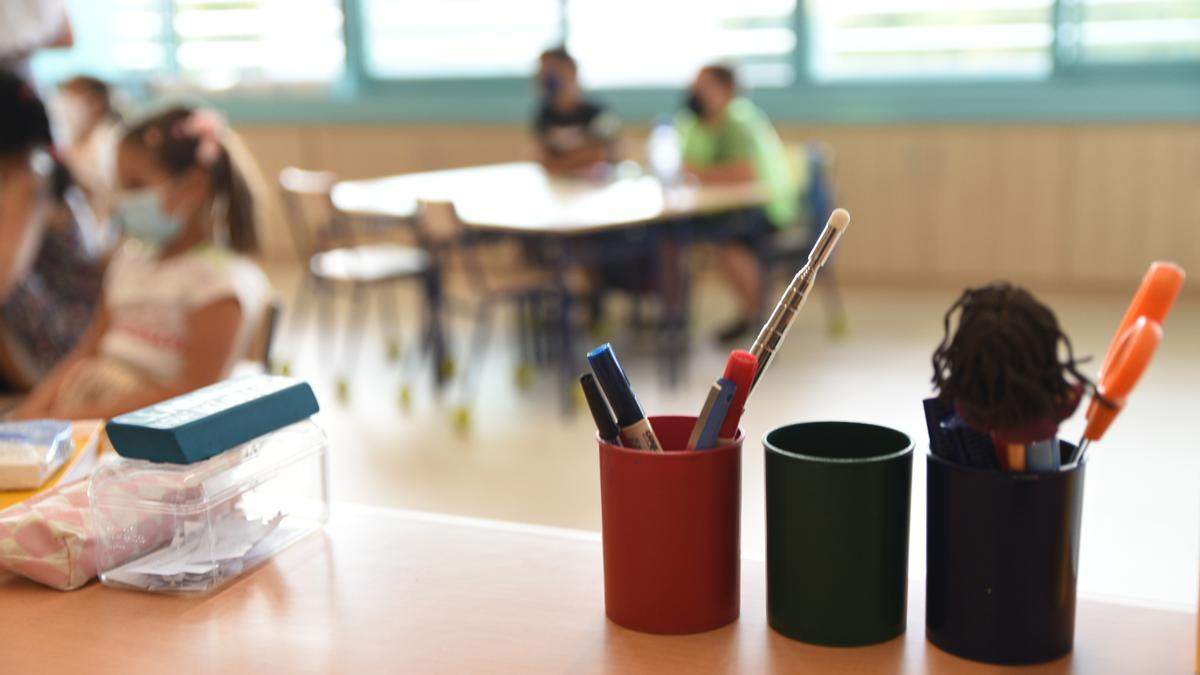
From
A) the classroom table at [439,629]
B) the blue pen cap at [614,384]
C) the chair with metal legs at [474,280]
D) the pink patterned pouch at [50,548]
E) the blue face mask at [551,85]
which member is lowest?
the chair with metal legs at [474,280]

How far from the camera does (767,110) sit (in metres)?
6.66

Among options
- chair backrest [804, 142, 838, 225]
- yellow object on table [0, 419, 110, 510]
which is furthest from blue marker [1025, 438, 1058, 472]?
→ chair backrest [804, 142, 838, 225]

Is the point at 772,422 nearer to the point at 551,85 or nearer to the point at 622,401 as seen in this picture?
the point at 551,85

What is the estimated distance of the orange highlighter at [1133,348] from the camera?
2.58ft

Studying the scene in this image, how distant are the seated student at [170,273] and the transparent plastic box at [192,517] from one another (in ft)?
3.46

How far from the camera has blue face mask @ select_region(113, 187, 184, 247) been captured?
2.23 metres

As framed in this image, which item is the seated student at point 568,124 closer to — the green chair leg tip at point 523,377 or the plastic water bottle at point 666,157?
the plastic water bottle at point 666,157

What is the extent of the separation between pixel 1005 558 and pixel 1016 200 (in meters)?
5.57

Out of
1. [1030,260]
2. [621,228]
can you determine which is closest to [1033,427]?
[621,228]

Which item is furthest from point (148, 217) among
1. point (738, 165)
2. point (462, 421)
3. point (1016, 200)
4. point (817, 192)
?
point (1016, 200)

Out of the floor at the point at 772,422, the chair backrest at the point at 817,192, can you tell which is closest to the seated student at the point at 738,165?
the chair backrest at the point at 817,192

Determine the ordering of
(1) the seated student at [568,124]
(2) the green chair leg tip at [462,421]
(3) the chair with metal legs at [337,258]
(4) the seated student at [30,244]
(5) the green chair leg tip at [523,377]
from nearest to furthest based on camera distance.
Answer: (4) the seated student at [30,244], (2) the green chair leg tip at [462,421], (5) the green chair leg tip at [523,377], (3) the chair with metal legs at [337,258], (1) the seated student at [568,124]

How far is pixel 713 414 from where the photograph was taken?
92 cm

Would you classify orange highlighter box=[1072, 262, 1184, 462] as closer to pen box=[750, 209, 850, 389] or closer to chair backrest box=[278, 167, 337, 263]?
pen box=[750, 209, 850, 389]
